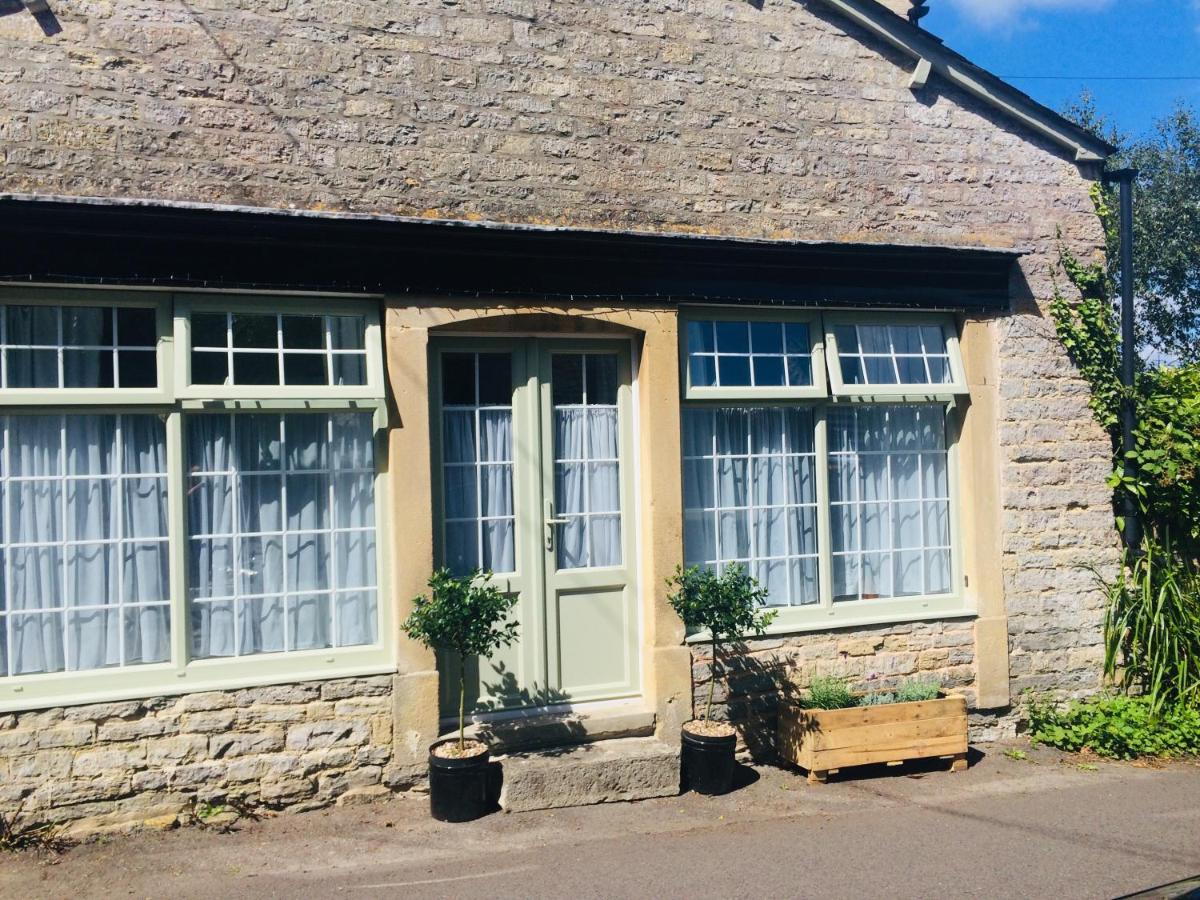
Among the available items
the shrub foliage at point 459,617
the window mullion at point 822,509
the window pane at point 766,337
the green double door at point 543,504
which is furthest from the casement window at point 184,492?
the window mullion at point 822,509

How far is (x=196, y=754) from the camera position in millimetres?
6109

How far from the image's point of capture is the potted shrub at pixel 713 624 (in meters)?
6.68

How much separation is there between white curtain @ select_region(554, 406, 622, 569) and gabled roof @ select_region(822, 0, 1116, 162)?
10.6 ft

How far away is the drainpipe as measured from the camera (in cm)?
809

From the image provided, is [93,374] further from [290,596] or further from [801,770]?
[801,770]

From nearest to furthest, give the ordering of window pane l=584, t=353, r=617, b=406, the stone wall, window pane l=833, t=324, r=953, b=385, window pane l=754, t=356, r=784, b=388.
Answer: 1. the stone wall
2. window pane l=584, t=353, r=617, b=406
3. window pane l=754, t=356, r=784, b=388
4. window pane l=833, t=324, r=953, b=385

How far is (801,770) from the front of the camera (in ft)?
23.6

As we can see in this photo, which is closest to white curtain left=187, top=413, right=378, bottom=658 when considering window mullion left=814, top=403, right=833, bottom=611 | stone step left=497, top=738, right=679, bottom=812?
stone step left=497, top=738, right=679, bottom=812

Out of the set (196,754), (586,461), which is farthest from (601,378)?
(196,754)

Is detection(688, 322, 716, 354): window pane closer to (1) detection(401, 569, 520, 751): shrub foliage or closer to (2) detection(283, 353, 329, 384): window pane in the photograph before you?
(1) detection(401, 569, 520, 751): shrub foliage

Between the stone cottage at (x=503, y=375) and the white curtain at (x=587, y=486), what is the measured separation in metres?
0.02

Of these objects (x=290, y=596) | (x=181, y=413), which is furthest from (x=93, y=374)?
(x=290, y=596)

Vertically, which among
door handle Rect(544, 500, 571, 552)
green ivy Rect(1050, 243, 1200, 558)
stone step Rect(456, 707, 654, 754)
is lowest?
A: stone step Rect(456, 707, 654, 754)

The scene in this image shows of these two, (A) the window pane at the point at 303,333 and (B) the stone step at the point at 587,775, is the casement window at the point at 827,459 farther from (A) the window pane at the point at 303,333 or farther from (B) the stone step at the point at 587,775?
(A) the window pane at the point at 303,333
